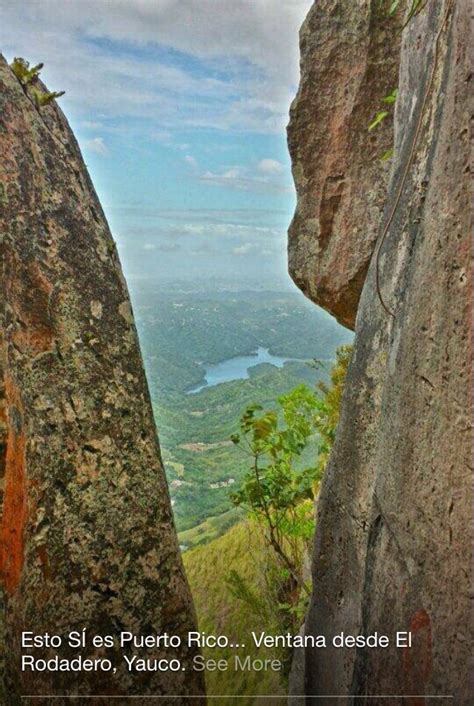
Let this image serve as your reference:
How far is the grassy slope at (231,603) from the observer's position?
1192 cm

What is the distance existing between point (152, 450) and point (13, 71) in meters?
4.46

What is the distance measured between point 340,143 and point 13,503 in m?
6.73

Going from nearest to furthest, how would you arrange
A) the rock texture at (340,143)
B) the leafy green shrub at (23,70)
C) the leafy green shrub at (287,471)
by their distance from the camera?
the leafy green shrub at (23,70) < the rock texture at (340,143) < the leafy green shrub at (287,471)

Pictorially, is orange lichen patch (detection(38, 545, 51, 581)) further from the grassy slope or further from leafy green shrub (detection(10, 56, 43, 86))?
the grassy slope

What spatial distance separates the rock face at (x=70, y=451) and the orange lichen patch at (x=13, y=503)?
19 mm

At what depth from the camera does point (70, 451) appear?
596 centimetres

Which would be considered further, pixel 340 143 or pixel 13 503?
pixel 340 143

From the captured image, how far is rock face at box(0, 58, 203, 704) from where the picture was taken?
571 cm

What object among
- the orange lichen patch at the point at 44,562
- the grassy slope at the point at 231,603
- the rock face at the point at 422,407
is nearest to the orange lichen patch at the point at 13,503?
the orange lichen patch at the point at 44,562

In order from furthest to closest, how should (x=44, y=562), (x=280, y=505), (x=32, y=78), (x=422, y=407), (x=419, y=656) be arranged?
1. (x=280, y=505)
2. (x=32, y=78)
3. (x=44, y=562)
4. (x=422, y=407)
5. (x=419, y=656)

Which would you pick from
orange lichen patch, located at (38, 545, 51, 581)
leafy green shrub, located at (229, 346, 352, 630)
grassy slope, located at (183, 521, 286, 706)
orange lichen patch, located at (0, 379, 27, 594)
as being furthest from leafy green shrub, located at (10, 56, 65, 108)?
grassy slope, located at (183, 521, 286, 706)

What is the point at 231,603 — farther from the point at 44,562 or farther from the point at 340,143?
the point at 340,143

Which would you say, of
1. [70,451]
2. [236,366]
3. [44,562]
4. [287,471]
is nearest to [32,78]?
[70,451]

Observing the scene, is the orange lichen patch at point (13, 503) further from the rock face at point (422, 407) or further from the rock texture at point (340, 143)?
the rock texture at point (340, 143)
